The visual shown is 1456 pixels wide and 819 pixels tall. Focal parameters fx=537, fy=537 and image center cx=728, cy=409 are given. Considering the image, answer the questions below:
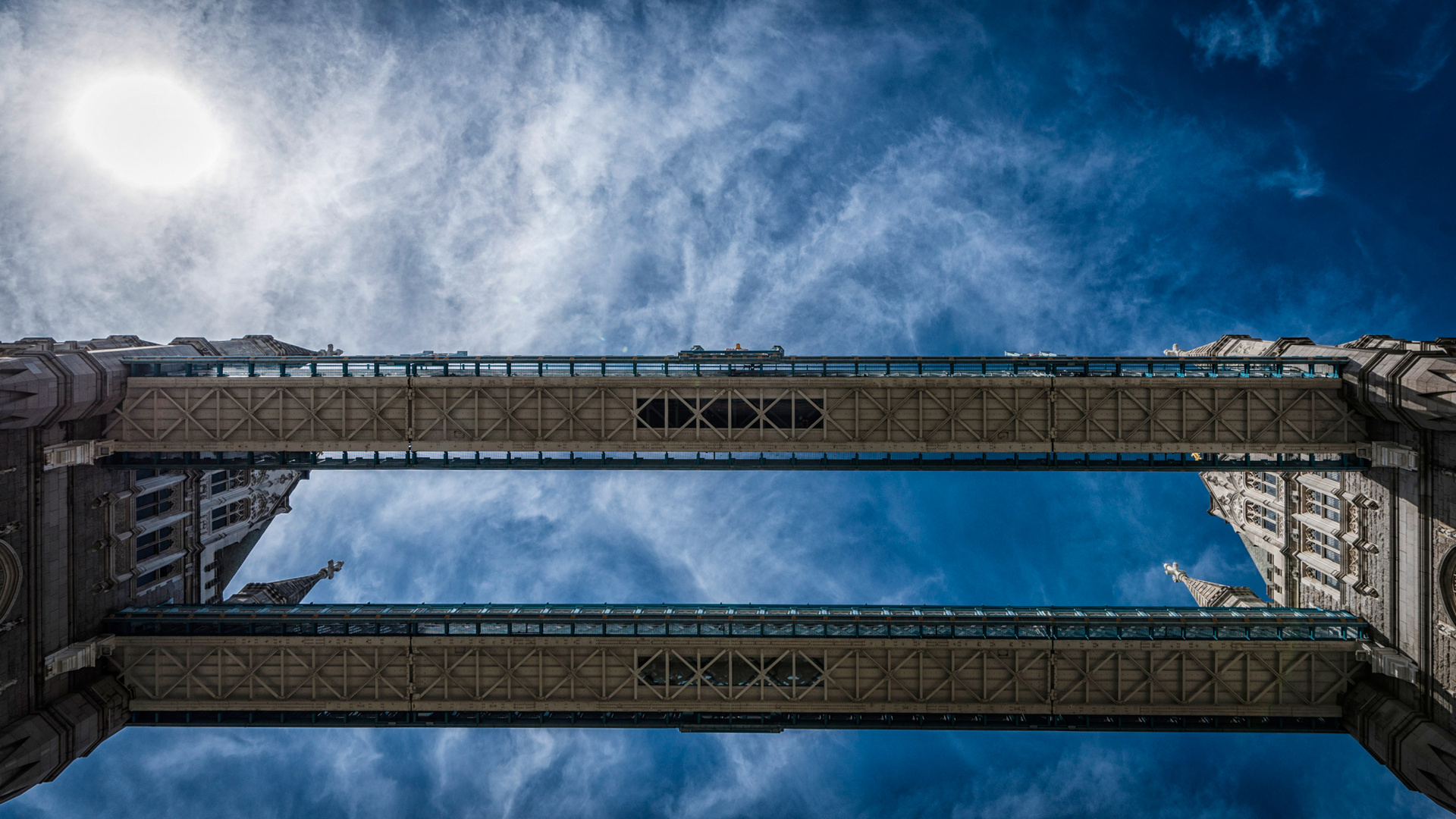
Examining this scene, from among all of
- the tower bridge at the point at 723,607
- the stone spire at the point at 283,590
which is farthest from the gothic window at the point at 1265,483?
the stone spire at the point at 283,590

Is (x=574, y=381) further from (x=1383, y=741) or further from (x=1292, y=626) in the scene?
(x=1383, y=741)

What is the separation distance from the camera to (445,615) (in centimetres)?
2997

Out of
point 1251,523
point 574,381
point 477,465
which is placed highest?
point 574,381

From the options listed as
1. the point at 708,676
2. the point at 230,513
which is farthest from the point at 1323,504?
the point at 230,513

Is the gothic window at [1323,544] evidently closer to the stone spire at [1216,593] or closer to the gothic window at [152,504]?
the stone spire at [1216,593]

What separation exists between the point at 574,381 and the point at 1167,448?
30816 mm

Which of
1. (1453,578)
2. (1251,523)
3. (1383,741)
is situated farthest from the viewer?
(1251,523)

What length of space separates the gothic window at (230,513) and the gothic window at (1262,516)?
71.0 meters

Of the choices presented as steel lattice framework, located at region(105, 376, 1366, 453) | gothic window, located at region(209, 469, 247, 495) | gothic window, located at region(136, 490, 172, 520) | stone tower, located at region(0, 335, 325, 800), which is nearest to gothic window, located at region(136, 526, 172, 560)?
stone tower, located at region(0, 335, 325, 800)

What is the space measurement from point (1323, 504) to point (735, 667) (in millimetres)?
35878

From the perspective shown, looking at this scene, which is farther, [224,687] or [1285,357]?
[224,687]

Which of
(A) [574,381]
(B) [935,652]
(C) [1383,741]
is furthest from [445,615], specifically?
(C) [1383,741]

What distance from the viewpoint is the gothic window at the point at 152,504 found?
101 feet

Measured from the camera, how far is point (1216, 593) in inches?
1639
